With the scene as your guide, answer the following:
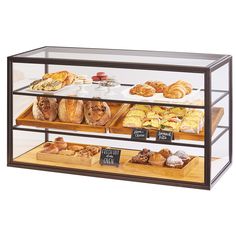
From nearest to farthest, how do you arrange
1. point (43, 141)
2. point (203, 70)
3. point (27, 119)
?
point (203, 70)
point (27, 119)
point (43, 141)

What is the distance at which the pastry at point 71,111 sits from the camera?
7277 millimetres

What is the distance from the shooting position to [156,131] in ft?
22.6

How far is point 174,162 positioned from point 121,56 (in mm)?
1075

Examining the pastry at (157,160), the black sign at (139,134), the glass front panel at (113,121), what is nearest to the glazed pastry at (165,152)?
the glass front panel at (113,121)

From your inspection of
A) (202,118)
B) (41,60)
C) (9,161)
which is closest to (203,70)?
(202,118)

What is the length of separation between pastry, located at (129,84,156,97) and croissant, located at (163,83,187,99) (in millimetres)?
125

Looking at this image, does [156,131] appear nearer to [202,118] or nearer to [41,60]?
[202,118]

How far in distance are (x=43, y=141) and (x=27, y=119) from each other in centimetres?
57

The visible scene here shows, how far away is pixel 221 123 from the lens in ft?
23.3

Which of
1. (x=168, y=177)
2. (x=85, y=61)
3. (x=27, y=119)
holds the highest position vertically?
(x=85, y=61)

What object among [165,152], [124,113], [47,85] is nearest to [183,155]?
[165,152]

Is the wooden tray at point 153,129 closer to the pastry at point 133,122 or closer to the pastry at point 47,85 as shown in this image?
the pastry at point 133,122

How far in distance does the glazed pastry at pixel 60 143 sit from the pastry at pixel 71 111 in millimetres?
320

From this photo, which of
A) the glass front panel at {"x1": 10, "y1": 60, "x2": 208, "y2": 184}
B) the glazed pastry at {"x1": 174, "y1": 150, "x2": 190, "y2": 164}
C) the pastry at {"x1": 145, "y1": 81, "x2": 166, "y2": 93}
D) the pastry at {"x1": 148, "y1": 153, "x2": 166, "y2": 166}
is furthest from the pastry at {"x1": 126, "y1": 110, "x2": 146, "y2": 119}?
the glazed pastry at {"x1": 174, "y1": 150, "x2": 190, "y2": 164}
